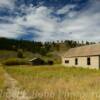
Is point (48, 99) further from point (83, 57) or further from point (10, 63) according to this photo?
point (10, 63)

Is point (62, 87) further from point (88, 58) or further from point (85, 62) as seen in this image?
point (85, 62)

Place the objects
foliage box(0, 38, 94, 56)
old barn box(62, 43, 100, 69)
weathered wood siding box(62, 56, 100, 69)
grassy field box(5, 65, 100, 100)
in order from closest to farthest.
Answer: grassy field box(5, 65, 100, 100)
weathered wood siding box(62, 56, 100, 69)
old barn box(62, 43, 100, 69)
foliage box(0, 38, 94, 56)

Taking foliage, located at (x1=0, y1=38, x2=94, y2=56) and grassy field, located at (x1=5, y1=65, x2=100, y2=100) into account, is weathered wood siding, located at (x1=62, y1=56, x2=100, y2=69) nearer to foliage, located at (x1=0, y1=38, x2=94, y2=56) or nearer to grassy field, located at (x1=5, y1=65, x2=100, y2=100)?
grassy field, located at (x1=5, y1=65, x2=100, y2=100)

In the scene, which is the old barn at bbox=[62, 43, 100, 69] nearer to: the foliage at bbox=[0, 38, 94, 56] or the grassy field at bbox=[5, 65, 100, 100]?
the grassy field at bbox=[5, 65, 100, 100]

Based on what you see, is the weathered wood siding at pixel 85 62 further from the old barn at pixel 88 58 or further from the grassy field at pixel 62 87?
the grassy field at pixel 62 87

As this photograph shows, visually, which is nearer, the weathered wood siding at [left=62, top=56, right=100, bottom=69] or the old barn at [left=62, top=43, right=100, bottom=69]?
the weathered wood siding at [left=62, top=56, right=100, bottom=69]

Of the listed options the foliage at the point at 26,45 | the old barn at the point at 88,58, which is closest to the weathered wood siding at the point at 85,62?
the old barn at the point at 88,58

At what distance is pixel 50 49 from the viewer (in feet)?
455

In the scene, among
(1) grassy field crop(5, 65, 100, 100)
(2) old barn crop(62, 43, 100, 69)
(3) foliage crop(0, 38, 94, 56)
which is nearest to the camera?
(1) grassy field crop(5, 65, 100, 100)

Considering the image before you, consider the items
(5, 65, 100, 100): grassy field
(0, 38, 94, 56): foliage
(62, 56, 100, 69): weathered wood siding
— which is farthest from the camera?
(0, 38, 94, 56): foliage

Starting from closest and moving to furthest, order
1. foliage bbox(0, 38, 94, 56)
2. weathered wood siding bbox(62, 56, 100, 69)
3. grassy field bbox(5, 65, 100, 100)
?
grassy field bbox(5, 65, 100, 100)
weathered wood siding bbox(62, 56, 100, 69)
foliage bbox(0, 38, 94, 56)

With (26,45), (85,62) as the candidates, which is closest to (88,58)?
(85,62)

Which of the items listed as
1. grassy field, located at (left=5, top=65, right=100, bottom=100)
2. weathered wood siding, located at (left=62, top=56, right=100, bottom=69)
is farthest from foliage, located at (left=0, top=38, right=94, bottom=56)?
grassy field, located at (left=5, top=65, right=100, bottom=100)

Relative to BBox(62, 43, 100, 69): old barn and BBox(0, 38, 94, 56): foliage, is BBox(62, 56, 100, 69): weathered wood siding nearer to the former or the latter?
BBox(62, 43, 100, 69): old barn
